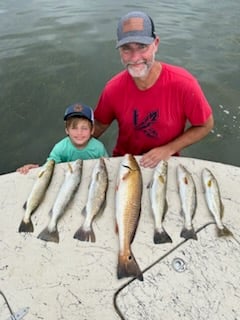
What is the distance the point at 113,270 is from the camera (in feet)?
7.63

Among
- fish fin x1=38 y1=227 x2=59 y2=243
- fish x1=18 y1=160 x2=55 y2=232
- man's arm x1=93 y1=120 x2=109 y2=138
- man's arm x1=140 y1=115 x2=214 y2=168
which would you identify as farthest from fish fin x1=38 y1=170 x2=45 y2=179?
man's arm x1=93 y1=120 x2=109 y2=138

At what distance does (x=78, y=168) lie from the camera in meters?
3.08

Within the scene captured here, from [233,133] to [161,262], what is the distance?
3.88 metres

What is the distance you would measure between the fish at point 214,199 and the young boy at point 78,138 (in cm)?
114

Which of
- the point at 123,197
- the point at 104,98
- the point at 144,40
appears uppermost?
the point at 144,40

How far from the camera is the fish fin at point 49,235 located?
2.52 meters

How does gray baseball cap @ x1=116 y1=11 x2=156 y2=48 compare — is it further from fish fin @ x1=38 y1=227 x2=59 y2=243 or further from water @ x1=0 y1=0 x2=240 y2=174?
water @ x1=0 y1=0 x2=240 y2=174

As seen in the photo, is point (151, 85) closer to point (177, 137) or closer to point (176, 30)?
point (177, 137)

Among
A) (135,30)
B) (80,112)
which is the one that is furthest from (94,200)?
(135,30)

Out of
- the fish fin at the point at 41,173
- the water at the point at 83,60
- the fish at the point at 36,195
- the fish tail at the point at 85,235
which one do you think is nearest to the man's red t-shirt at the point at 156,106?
the fish at the point at 36,195

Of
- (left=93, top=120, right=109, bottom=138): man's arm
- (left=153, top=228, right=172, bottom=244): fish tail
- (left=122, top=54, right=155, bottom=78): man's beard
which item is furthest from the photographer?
(left=93, top=120, right=109, bottom=138): man's arm

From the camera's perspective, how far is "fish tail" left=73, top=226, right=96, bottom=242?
2516 mm

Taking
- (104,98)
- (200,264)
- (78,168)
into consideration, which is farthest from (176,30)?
(200,264)

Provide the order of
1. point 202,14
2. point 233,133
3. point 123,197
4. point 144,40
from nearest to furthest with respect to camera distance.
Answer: point 123,197 < point 144,40 < point 233,133 < point 202,14
